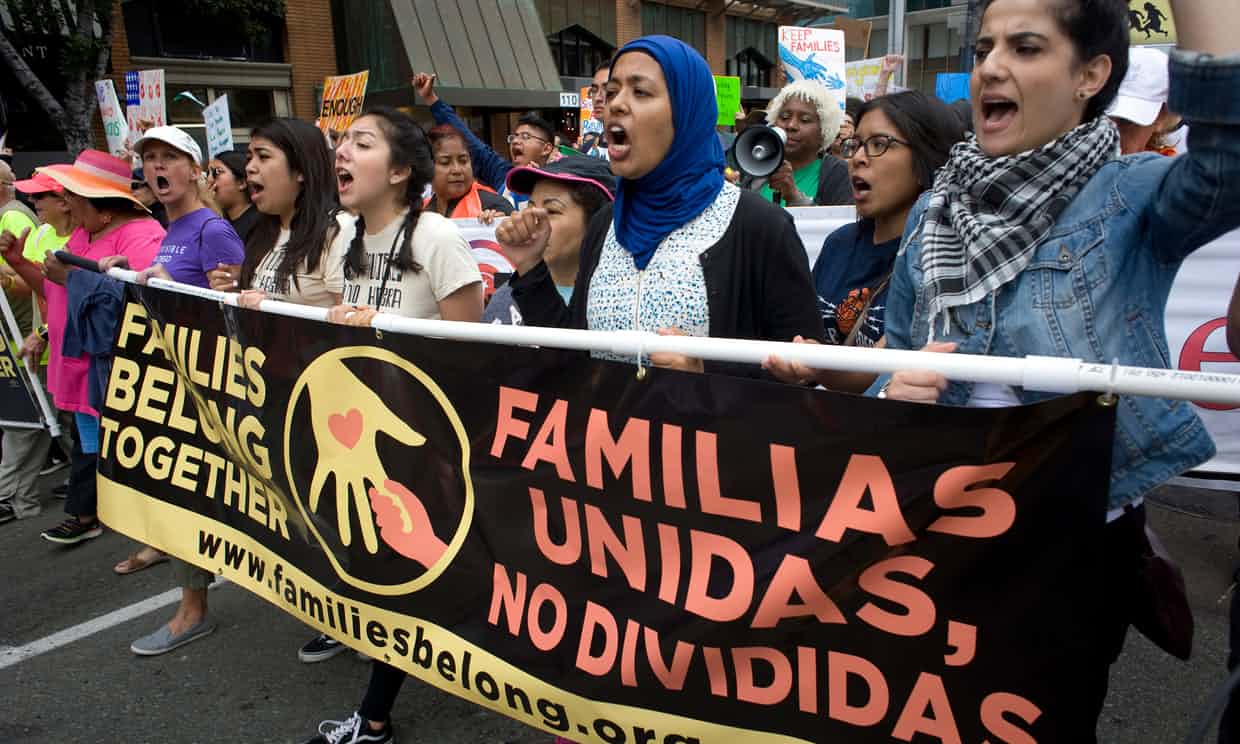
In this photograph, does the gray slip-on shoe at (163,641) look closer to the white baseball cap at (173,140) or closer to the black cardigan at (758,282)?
the white baseball cap at (173,140)

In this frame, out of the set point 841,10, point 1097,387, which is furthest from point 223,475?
point 841,10

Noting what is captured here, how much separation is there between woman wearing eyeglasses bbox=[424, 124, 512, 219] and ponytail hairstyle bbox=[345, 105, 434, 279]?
250 centimetres

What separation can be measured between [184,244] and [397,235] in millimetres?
1393

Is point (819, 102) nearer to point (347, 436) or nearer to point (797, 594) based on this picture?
point (347, 436)

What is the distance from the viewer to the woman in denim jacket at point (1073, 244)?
1.39m

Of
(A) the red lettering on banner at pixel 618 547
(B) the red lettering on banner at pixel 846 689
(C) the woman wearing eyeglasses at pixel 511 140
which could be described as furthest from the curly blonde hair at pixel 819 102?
(B) the red lettering on banner at pixel 846 689

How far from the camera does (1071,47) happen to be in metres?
1.46

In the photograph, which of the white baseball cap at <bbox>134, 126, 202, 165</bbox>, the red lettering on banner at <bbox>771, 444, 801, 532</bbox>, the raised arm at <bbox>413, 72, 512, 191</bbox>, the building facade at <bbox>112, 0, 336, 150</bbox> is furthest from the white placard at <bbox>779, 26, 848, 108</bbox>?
the building facade at <bbox>112, 0, 336, 150</bbox>

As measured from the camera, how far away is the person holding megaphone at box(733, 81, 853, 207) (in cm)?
421

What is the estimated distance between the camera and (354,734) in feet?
8.95

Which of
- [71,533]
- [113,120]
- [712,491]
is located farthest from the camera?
[113,120]

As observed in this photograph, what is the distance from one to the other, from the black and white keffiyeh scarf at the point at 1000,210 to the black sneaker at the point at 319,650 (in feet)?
9.01

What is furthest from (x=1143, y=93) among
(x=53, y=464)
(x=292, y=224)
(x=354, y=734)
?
(x=53, y=464)

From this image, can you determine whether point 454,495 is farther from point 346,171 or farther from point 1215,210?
point 1215,210
